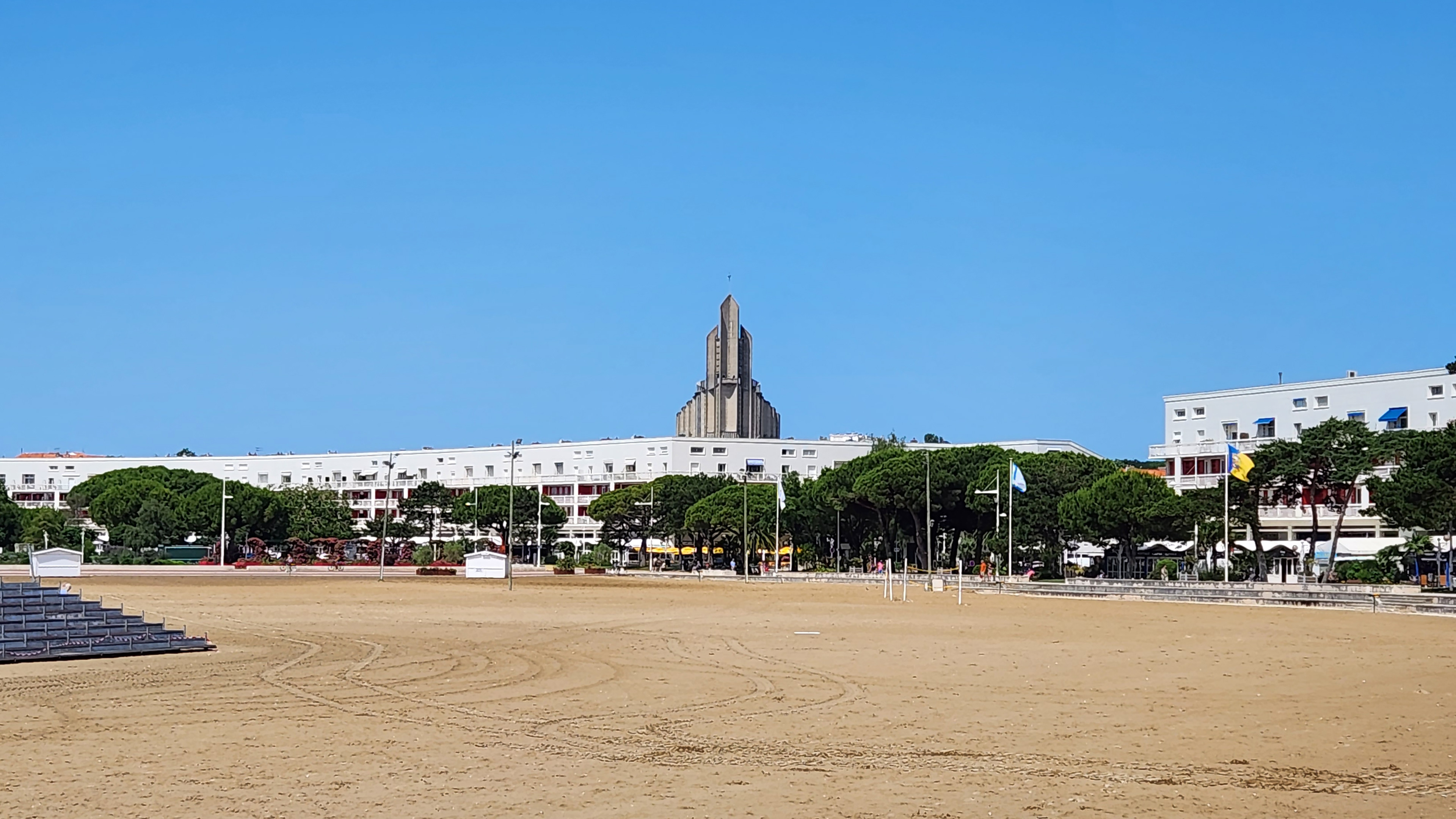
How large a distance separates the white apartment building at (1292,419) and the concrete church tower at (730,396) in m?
83.7

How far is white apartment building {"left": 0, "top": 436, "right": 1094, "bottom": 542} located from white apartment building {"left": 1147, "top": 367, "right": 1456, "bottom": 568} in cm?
5021

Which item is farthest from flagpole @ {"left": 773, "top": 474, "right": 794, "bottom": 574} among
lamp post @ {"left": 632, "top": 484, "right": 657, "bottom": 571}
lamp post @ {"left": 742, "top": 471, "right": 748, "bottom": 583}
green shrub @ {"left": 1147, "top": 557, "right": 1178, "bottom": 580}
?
green shrub @ {"left": 1147, "top": 557, "right": 1178, "bottom": 580}

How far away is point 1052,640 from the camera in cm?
3338

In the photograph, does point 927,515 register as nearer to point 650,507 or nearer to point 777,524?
point 777,524

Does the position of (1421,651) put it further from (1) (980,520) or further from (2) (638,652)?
(1) (980,520)

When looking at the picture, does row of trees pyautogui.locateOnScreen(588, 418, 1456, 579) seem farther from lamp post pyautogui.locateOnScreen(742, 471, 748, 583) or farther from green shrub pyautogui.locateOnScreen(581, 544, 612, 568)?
green shrub pyautogui.locateOnScreen(581, 544, 612, 568)

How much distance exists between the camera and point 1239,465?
2773 inches

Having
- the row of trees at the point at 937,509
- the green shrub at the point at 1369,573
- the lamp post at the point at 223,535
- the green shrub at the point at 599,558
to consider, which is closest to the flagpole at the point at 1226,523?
the green shrub at the point at 1369,573

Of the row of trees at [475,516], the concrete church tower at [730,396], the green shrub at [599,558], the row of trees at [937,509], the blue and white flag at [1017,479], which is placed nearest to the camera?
the blue and white flag at [1017,479]

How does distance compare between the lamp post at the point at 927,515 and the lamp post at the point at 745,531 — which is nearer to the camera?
the lamp post at the point at 927,515

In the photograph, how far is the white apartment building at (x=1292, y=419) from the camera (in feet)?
288

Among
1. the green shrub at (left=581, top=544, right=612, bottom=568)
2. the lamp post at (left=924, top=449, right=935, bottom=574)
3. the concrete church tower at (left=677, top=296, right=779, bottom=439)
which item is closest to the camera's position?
the lamp post at (left=924, top=449, right=935, bottom=574)

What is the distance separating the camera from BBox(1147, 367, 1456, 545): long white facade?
88.0m

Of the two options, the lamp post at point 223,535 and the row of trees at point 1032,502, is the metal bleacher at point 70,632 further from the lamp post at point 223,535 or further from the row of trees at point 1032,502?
the lamp post at point 223,535
